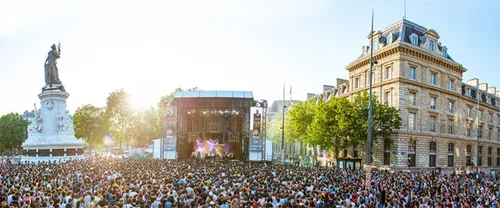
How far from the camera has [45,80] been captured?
39156 mm

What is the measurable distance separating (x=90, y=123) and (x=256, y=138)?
41.5 meters

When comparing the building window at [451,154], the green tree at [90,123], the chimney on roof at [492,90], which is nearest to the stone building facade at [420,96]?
the building window at [451,154]

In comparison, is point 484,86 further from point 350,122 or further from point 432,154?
point 350,122

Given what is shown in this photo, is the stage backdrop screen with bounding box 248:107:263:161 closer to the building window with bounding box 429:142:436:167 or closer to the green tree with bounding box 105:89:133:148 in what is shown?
the building window with bounding box 429:142:436:167

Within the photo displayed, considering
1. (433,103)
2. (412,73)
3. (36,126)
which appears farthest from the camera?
(433,103)

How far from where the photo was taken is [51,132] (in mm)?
37344

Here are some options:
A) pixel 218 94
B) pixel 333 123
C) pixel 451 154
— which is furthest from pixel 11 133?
pixel 451 154

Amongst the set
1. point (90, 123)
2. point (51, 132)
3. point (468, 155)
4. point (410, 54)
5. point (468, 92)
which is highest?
point (410, 54)

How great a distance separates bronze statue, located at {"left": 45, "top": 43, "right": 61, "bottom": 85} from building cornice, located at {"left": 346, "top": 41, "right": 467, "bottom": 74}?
125 feet

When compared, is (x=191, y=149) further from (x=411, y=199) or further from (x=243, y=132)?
(x=411, y=199)

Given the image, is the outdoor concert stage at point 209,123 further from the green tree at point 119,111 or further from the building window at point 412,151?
the green tree at point 119,111

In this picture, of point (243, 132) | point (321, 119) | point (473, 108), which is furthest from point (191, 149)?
point (473, 108)

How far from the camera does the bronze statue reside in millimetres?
38844

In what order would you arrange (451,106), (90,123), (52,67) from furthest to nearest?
1. (90,123)
2. (451,106)
3. (52,67)
